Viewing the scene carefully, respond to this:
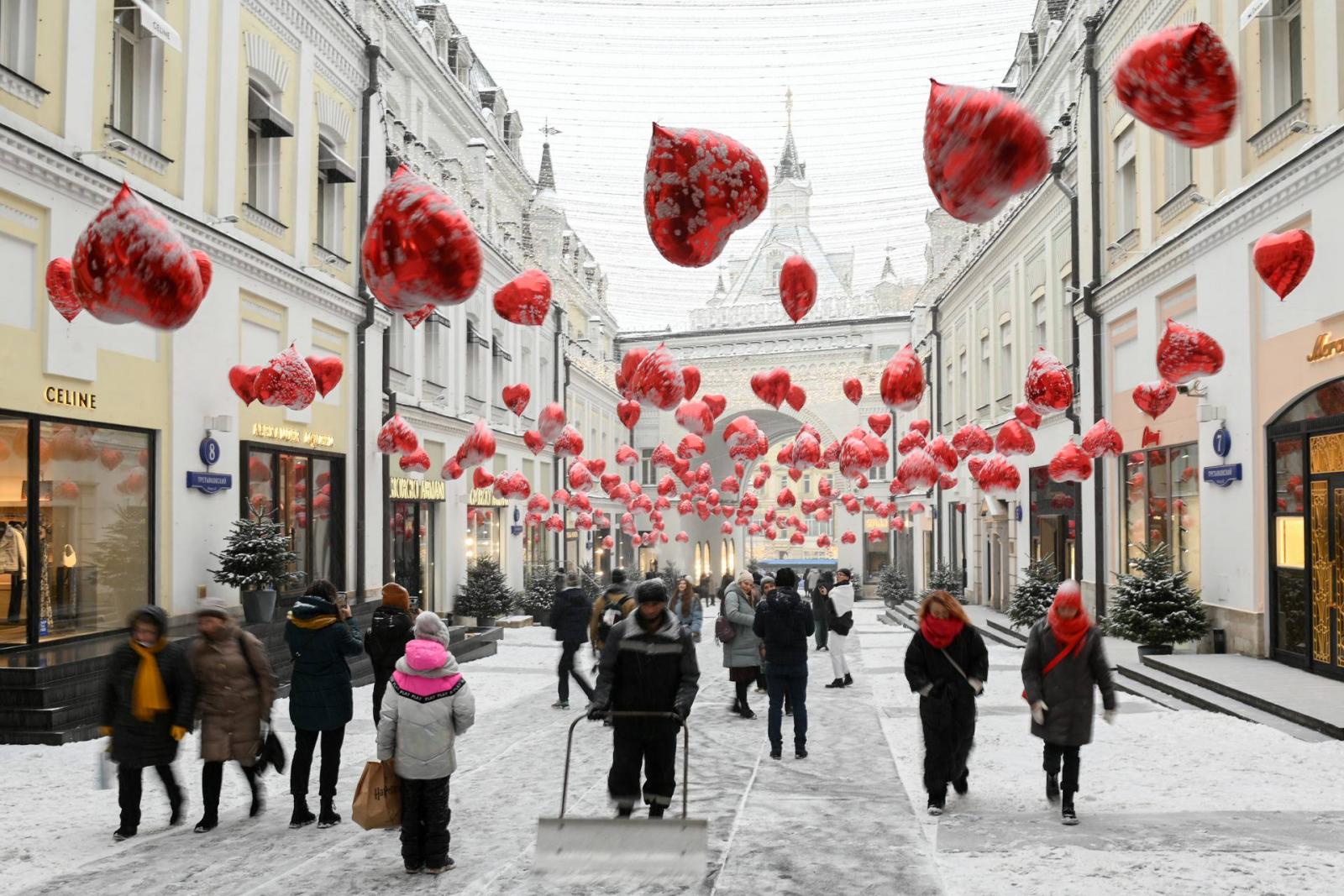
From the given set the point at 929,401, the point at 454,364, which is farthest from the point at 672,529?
the point at 454,364

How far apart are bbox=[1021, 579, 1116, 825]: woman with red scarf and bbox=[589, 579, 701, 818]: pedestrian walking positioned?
2.28m

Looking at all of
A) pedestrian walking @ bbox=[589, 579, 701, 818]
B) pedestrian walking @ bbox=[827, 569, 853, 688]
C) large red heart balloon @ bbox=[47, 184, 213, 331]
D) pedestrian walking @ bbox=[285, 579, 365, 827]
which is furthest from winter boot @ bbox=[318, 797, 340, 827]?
pedestrian walking @ bbox=[827, 569, 853, 688]

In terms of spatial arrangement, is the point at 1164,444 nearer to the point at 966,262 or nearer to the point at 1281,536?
the point at 1281,536

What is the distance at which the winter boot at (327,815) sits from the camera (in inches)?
280

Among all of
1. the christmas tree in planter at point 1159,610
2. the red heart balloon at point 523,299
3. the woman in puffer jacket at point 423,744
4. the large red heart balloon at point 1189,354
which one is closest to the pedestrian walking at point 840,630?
the christmas tree in planter at point 1159,610

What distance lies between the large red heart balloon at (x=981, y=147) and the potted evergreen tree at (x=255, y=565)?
11.1 meters

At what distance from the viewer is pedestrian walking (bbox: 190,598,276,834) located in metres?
6.97

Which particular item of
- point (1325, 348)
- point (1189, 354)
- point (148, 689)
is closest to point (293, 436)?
point (148, 689)

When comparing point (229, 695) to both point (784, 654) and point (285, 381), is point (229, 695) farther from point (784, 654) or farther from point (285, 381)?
point (285, 381)

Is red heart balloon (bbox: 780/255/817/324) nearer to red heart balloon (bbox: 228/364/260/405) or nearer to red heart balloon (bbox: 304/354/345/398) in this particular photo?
red heart balloon (bbox: 304/354/345/398)

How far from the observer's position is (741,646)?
11.7 meters

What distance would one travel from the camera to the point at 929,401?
1567 inches

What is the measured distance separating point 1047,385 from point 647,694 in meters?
10.4

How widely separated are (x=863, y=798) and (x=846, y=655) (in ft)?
39.0
